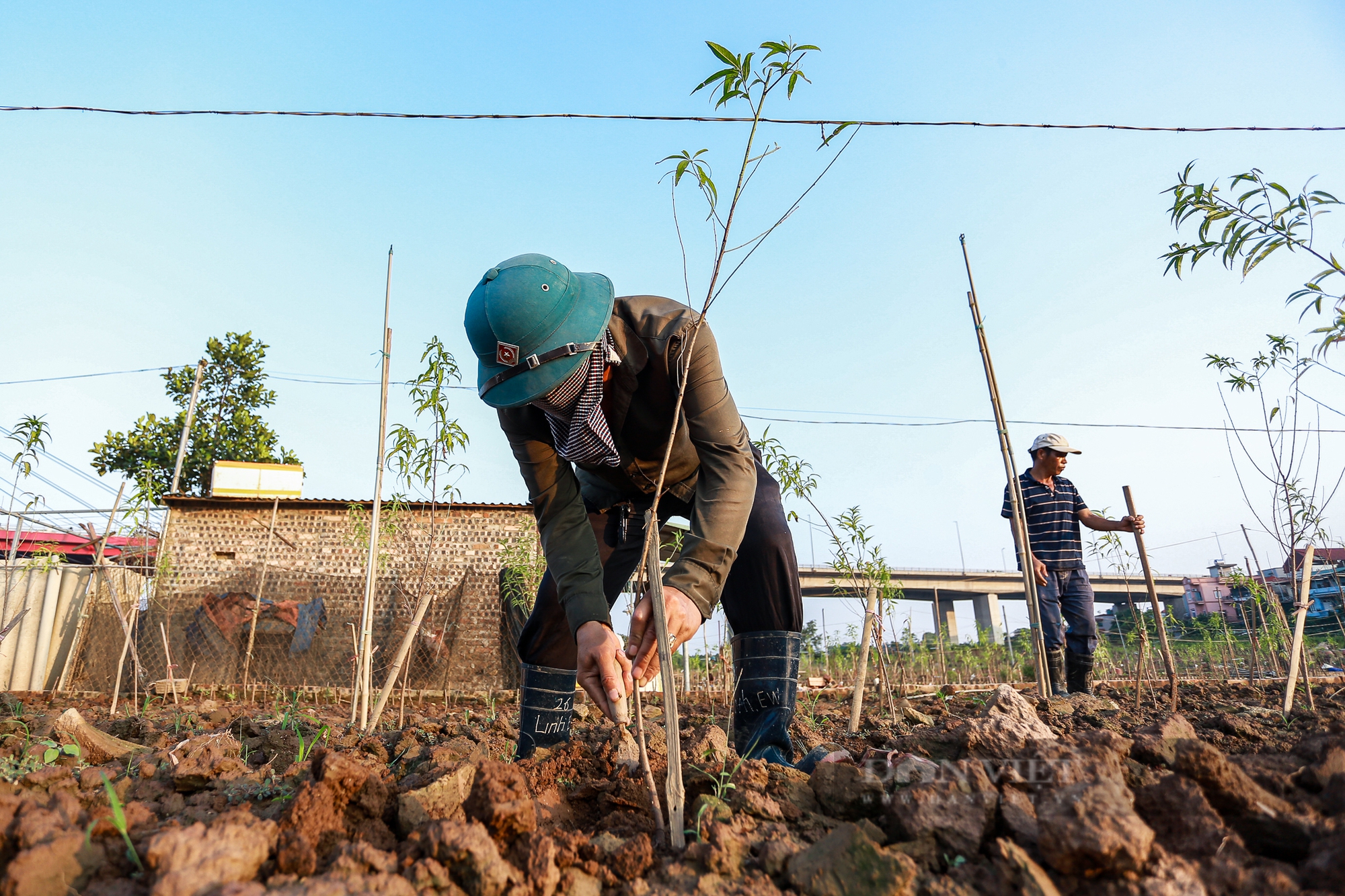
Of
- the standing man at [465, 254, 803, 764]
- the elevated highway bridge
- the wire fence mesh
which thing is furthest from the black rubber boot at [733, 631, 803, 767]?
the elevated highway bridge

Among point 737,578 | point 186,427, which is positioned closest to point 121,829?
point 737,578

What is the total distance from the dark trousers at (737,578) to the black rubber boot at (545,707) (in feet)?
0.13

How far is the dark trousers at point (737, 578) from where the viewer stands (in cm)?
226

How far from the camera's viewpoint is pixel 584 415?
210cm

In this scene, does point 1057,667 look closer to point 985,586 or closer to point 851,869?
point 851,869

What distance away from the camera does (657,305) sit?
2170mm

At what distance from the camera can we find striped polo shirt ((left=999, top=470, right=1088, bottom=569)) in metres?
4.96

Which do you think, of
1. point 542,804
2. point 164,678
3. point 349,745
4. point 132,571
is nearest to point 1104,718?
point 542,804

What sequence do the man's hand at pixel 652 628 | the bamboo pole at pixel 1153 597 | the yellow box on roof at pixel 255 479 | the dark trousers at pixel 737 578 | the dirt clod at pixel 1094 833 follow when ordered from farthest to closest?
the yellow box on roof at pixel 255 479, the bamboo pole at pixel 1153 597, the dark trousers at pixel 737 578, the man's hand at pixel 652 628, the dirt clod at pixel 1094 833

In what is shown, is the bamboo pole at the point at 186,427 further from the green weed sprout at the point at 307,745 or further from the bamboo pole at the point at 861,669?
the bamboo pole at the point at 861,669

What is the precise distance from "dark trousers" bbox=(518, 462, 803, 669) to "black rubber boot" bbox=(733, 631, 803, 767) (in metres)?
0.04

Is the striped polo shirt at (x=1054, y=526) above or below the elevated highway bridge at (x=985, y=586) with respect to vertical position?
below

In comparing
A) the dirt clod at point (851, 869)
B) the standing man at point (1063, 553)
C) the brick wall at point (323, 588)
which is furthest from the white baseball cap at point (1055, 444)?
the brick wall at point (323, 588)

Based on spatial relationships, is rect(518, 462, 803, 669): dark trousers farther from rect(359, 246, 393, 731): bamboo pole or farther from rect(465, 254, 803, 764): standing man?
rect(359, 246, 393, 731): bamboo pole
